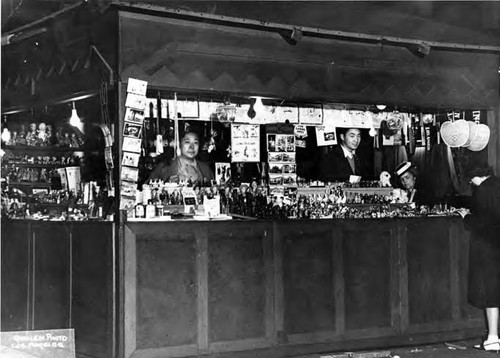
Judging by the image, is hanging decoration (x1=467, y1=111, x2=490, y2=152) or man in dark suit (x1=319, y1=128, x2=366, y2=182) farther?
man in dark suit (x1=319, y1=128, x2=366, y2=182)

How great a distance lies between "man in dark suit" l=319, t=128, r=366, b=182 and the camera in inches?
336

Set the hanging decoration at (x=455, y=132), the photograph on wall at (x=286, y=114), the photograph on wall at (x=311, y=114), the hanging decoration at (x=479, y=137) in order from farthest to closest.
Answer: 1. the photograph on wall at (x=311, y=114)
2. the photograph on wall at (x=286, y=114)
3. the hanging decoration at (x=479, y=137)
4. the hanging decoration at (x=455, y=132)

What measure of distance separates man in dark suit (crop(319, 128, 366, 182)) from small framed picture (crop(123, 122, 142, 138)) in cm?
275

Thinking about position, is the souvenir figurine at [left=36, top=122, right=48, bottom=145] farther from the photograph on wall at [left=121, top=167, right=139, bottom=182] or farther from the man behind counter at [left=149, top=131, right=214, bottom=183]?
the photograph on wall at [left=121, top=167, right=139, bottom=182]

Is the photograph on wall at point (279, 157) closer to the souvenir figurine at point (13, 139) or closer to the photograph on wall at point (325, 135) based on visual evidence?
the photograph on wall at point (325, 135)

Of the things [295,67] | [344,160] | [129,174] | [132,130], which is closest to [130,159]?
[129,174]

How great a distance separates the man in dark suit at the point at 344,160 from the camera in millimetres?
8539

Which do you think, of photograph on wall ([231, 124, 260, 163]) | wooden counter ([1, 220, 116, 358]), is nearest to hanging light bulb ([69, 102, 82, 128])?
wooden counter ([1, 220, 116, 358])

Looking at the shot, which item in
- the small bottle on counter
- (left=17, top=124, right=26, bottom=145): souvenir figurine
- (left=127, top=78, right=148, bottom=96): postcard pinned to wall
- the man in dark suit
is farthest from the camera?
the man in dark suit

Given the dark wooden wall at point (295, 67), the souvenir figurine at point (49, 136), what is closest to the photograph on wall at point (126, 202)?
the dark wooden wall at point (295, 67)

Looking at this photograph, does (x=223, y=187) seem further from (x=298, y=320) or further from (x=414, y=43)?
(x=414, y=43)

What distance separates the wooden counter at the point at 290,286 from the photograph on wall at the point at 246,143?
1.43m

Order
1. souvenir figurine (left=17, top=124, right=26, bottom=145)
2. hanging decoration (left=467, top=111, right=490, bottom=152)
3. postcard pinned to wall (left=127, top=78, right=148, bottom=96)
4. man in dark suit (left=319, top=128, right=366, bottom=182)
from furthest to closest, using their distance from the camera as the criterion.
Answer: man in dark suit (left=319, top=128, right=366, bottom=182) → souvenir figurine (left=17, top=124, right=26, bottom=145) → hanging decoration (left=467, top=111, right=490, bottom=152) → postcard pinned to wall (left=127, top=78, right=148, bottom=96)

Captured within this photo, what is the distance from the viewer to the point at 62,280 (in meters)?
6.88
